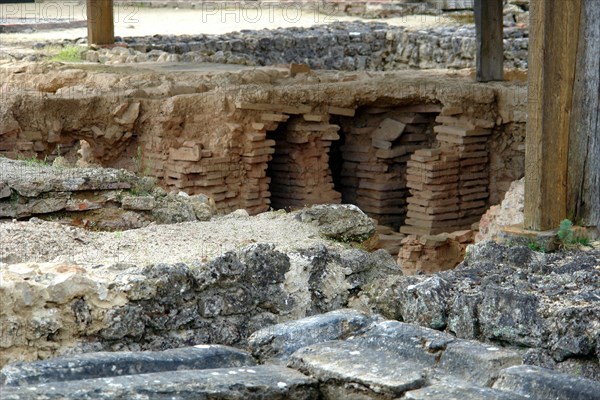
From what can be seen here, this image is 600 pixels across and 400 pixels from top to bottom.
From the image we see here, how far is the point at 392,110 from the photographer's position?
13719 millimetres

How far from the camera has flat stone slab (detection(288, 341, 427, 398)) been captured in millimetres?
3096

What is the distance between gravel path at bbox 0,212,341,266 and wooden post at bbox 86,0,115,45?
977cm

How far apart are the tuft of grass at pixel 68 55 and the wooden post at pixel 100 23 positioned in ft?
1.86

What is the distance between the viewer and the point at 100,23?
15.6 metres

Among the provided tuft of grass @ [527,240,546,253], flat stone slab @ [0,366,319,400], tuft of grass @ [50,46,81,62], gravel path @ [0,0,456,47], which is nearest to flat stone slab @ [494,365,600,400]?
flat stone slab @ [0,366,319,400]

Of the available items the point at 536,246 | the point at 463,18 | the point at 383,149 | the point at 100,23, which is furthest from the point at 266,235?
the point at 463,18

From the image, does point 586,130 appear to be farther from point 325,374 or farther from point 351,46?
point 351,46

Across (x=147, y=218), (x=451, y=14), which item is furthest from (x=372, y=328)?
(x=451, y=14)

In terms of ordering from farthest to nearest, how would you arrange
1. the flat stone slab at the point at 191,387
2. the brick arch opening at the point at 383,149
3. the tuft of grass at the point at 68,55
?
the tuft of grass at the point at 68,55
the brick arch opening at the point at 383,149
the flat stone slab at the point at 191,387

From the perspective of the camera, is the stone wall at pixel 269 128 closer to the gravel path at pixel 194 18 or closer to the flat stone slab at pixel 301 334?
the gravel path at pixel 194 18

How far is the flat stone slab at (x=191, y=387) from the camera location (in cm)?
282

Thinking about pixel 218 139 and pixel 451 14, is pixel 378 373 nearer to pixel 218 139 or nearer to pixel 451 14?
pixel 218 139

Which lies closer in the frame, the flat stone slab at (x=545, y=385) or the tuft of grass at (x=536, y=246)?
the flat stone slab at (x=545, y=385)

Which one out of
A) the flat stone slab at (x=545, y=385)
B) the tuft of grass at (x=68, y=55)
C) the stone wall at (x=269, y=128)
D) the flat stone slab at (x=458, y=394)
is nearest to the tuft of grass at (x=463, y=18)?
the stone wall at (x=269, y=128)
